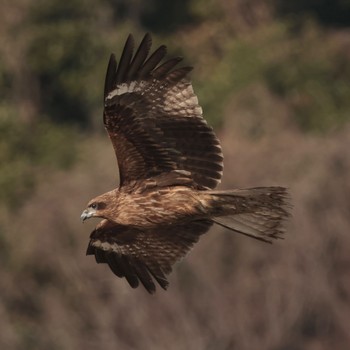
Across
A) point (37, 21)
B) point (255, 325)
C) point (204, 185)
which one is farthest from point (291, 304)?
point (204, 185)

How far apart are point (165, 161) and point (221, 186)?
1971 centimetres

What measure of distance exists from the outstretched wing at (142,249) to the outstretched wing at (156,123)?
1.91 feet

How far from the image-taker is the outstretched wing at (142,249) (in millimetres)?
12570

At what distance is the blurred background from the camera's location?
3067 centimetres

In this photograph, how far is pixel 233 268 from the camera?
31781mm

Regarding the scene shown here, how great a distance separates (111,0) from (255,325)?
21033mm

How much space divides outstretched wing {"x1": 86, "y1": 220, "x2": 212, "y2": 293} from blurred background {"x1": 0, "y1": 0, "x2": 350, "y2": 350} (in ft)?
41.4

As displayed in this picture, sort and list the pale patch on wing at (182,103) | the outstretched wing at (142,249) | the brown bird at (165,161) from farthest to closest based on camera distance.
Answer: the outstretched wing at (142,249) < the pale patch on wing at (182,103) < the brown bird at (165,161)

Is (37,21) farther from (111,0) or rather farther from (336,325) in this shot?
(336,325)

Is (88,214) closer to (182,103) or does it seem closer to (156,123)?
(156,123)

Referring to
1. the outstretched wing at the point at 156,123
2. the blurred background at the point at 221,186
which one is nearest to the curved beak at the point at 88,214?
the outstretched wing at the point at 156,123

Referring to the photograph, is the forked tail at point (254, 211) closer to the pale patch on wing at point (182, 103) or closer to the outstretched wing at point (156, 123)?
the outstretched wing at point (156, 123)

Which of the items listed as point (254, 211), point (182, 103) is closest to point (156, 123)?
point (182, 103)

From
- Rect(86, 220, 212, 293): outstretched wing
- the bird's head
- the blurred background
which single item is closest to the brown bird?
the bird's head
